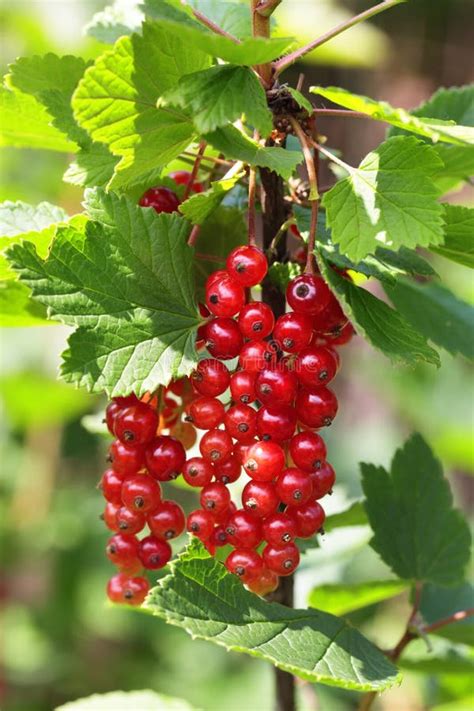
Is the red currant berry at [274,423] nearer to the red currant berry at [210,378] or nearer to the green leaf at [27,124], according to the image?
the red currant berry at [210,378]

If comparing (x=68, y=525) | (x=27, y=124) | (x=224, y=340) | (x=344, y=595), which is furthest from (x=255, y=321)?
(x=68, y=525)

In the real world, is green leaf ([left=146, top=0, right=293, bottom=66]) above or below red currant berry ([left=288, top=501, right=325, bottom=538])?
above

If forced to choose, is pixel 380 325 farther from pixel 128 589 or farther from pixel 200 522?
pixel 128 589

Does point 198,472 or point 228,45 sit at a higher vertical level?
point 228,45

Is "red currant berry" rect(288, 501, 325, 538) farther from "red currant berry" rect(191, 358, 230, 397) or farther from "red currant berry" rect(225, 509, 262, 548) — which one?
"red currant berry" rect(191, 358, 230, 397)

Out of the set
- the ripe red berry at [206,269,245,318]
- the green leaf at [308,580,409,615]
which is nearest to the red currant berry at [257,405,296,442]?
the ripe red berry at [206,269,245,318]

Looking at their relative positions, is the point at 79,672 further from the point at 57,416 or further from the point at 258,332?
the point at 258,332

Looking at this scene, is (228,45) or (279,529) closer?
(228,45)

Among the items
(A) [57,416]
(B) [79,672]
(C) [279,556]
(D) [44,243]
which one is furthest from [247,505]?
(B) [79,672]
